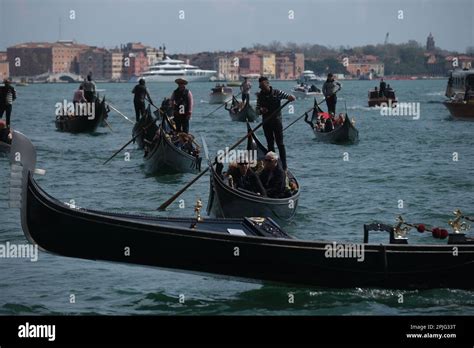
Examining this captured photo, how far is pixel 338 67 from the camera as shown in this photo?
317 feet

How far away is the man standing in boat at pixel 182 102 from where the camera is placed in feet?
40.4

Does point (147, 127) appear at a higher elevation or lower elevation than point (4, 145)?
higher

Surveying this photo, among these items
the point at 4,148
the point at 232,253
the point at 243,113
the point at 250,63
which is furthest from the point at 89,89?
the point at 250,63

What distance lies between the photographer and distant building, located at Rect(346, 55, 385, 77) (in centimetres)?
7775

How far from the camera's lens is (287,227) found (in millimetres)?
9883

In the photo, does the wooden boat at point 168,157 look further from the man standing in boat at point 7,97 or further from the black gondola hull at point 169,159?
the man standing in boat at point 7,97

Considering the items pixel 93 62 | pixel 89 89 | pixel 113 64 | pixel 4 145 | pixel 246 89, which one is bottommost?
pixel 113 64

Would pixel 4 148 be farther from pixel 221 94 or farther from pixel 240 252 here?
pixel 221 94

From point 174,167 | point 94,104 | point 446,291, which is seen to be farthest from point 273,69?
point 446,291

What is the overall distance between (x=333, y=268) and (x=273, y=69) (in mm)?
95679
